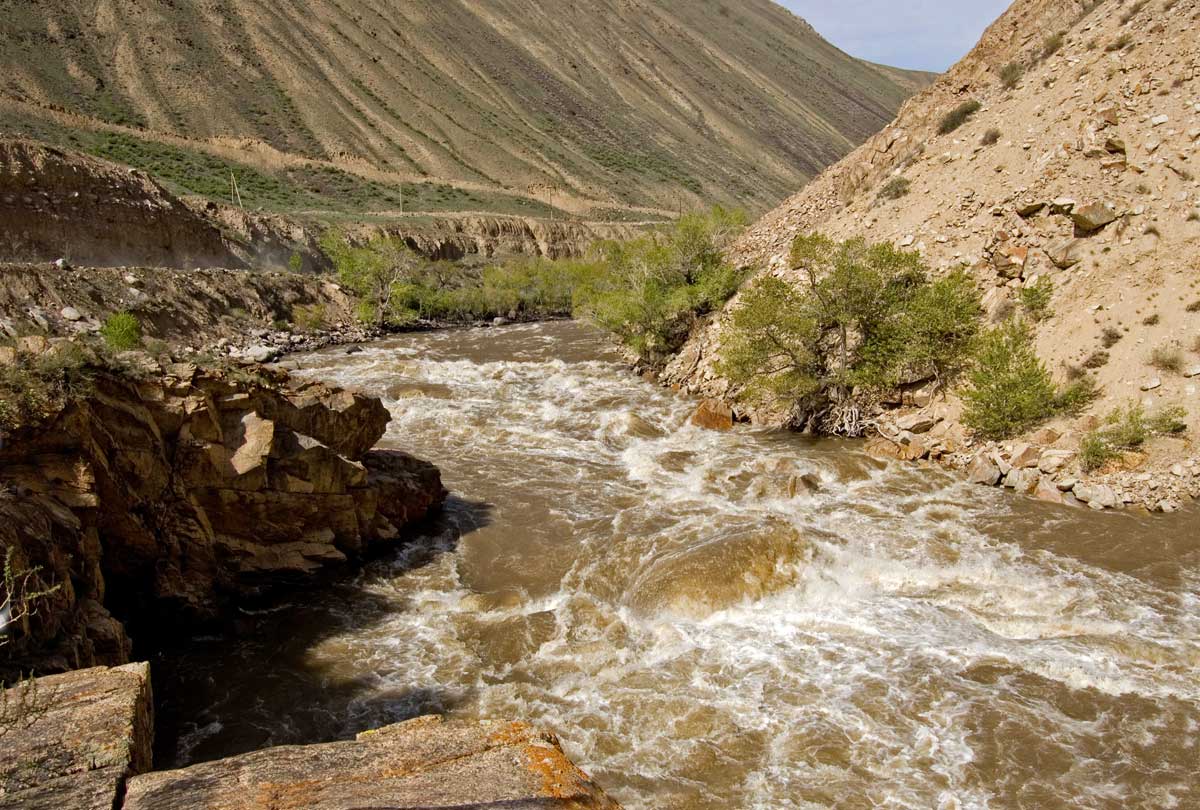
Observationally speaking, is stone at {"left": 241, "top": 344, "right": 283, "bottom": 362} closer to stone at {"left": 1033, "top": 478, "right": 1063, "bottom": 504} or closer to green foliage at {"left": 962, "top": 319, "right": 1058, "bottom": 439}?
green foliage at {"left": 962, "top": 319, "right": 1058, "bottom": 439}

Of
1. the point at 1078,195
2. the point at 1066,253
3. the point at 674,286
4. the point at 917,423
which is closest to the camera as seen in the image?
the point at 917,423

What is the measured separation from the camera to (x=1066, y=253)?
631 inches

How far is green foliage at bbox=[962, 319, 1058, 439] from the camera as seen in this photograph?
1408cm

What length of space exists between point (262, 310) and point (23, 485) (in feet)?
97.9

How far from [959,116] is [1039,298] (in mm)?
10129

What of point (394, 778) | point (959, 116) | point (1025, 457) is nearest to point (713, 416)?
point (1025, 457)

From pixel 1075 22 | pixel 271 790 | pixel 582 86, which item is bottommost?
pixel 271 790

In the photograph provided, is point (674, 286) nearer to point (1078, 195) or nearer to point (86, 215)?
point (1078, 195)

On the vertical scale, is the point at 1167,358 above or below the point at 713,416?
above

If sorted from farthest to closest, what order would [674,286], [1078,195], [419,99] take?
[419,99] → [674,286] → [1078,195]

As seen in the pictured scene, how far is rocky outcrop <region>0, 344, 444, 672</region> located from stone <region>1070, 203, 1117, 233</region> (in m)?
16.0

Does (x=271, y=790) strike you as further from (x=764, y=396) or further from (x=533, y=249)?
(x=533, y=249)

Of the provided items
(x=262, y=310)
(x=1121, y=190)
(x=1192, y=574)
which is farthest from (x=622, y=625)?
(x=262, y=310)

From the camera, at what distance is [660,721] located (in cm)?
734
